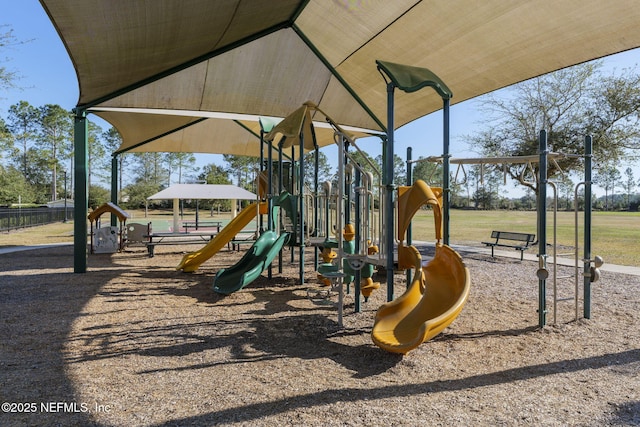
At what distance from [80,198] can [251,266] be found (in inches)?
186

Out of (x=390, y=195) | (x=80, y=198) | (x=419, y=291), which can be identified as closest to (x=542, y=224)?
(x=419, y=291)

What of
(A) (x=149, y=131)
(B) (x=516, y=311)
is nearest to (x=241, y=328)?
(B) (x=516, y=311)

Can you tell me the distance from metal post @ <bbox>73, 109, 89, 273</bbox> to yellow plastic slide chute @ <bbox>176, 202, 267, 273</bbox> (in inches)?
84.8

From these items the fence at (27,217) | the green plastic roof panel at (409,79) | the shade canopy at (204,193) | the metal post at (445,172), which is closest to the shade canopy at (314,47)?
the green plastic roof panel at (409,79)

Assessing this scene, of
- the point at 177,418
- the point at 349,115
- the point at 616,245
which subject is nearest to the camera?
the point at 177,418

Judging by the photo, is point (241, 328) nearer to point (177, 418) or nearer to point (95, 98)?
point (177, 418)

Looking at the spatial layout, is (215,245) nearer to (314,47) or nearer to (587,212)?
(314,47)

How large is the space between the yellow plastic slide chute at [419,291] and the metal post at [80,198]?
769cm

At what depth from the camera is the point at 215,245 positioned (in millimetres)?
9789

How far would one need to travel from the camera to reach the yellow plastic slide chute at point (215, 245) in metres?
9.42

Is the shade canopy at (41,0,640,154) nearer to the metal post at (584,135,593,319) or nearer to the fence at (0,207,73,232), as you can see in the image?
the metal post at (584,135,593,319)

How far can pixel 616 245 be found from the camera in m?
16.0

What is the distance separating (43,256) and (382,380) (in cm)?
1217

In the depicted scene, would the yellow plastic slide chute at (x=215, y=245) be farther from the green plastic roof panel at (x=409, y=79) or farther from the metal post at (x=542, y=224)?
the metal post at (x=542, y=224)
